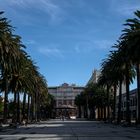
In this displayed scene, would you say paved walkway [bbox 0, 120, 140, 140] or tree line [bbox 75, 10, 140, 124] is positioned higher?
tree line [bbox 75, 10, 140, 124]

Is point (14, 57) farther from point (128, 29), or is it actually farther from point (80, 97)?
point (80, 97)

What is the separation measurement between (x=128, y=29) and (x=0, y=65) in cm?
1997

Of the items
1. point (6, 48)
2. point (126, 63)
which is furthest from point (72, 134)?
point (126, 63)

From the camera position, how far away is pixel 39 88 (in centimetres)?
12244

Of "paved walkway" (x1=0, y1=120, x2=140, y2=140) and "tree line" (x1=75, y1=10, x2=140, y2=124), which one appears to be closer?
"paved walkway" (x1=0, y1=120, x2=140, y2=140)

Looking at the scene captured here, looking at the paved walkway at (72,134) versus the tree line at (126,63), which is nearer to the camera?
the paved walkway at (72,134)

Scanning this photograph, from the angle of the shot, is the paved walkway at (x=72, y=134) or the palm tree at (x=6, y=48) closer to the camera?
the paved walkway at (x=72, y=134)

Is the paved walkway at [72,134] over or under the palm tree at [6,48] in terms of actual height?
under

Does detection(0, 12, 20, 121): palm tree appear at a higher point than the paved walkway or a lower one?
higher

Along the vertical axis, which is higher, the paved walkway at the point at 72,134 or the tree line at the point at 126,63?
the tree line at the point at 126,63

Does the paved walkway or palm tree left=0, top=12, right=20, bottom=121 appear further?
palm tree left=0, top=12, right=20, bottom=121

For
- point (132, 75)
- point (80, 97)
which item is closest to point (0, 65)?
point (132, 75)

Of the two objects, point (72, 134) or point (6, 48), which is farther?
point (6, 48)

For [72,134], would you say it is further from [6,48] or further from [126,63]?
[126,63]
